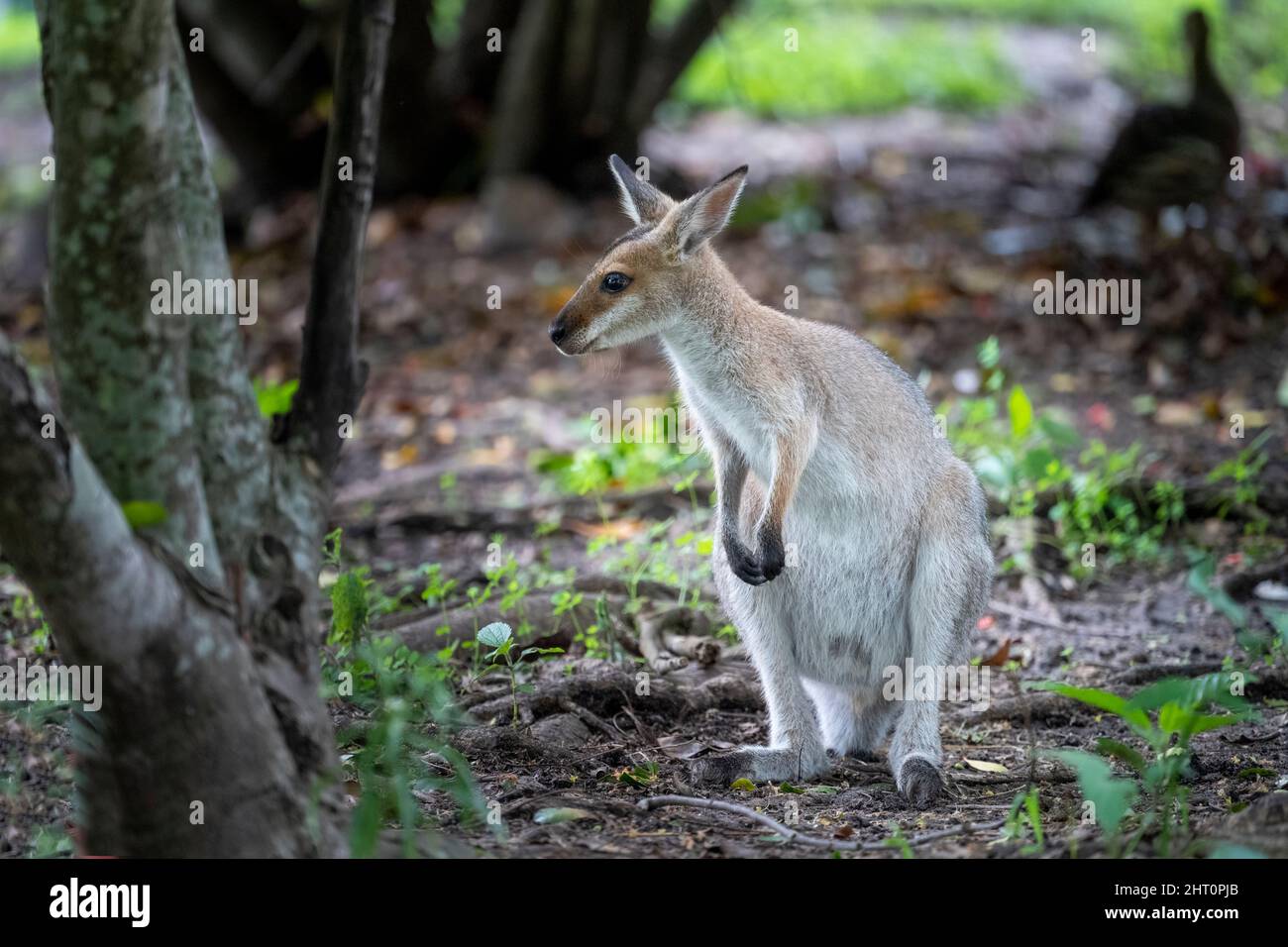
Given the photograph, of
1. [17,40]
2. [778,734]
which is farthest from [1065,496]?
[17,40]

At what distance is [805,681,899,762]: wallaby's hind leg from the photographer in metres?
4.46

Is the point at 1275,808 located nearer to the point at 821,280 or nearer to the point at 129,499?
the point at 129,499

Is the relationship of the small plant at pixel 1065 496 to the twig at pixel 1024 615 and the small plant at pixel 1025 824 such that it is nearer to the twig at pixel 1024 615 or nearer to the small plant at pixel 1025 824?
the twig at pixel 1024 615

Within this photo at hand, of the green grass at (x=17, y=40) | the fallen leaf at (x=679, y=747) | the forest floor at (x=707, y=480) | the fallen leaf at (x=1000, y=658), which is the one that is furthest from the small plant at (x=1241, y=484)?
the green grass at (x=17, y=40)

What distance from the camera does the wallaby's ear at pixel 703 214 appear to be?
4242mm

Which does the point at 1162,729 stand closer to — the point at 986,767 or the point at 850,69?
the point at 986,767

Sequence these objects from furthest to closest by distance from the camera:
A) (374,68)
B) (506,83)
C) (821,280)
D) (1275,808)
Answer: (506,83) → (821,280) → (374,68) → (1275,808)

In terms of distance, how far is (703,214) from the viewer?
14.1 feet

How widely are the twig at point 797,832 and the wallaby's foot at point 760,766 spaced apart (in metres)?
0.24

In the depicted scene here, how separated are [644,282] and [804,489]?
0.77 metres

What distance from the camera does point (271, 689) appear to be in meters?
3.09

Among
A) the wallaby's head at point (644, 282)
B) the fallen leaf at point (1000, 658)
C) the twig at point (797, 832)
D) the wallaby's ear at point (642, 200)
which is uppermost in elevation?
the wallaby's ear at point (642, 200)

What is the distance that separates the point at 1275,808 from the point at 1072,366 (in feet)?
17.2
